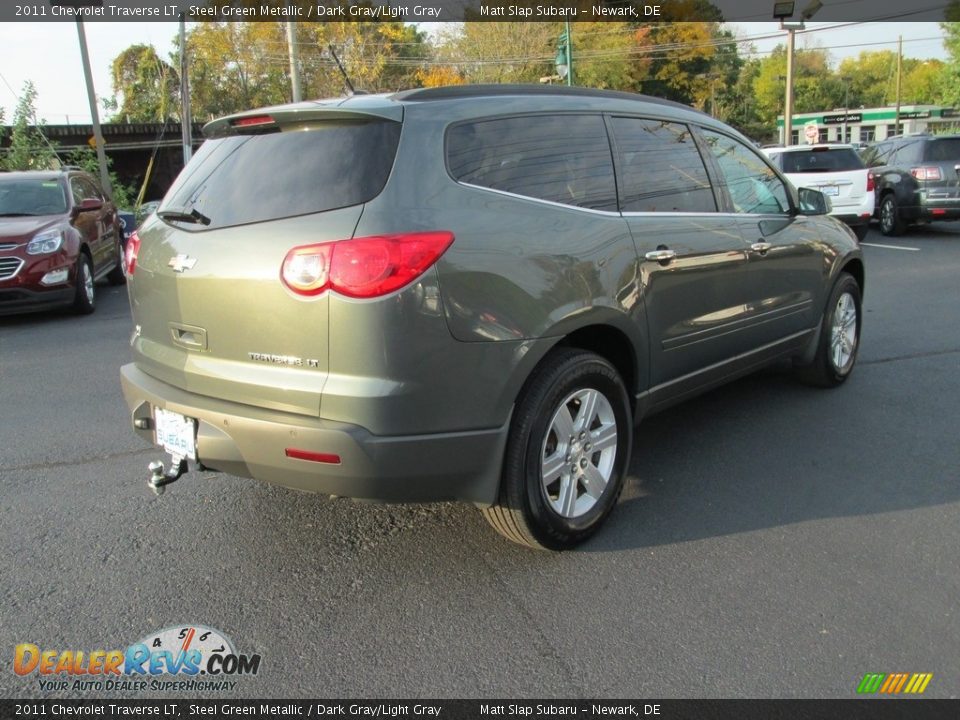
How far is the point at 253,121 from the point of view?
3.26 metres

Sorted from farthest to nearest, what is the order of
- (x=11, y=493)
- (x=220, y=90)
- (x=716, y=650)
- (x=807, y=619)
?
1. (x=220, y=90)
2. (x=11, y=493)
3. (x=807, y=619)
4. (x=716, y=650)

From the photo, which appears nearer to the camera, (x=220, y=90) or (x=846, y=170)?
(x=846, y=170)

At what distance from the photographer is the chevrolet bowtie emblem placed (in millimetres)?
3123

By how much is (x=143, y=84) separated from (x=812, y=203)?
40.0 meters

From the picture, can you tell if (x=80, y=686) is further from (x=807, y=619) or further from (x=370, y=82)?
(x=370, y=82)

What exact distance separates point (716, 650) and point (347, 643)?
1232mm

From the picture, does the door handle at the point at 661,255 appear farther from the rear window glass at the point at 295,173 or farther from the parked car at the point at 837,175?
the parked car at the point at 837,175

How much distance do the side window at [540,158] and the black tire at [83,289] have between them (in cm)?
745

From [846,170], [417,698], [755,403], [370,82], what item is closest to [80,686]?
[417,698]

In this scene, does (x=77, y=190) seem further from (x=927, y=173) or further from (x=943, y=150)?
(x=943, y=150)

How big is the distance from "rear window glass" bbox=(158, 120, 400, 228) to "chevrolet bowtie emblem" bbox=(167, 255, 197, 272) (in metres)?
0.16

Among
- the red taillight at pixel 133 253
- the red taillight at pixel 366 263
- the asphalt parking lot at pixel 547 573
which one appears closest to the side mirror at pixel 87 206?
the asphalt parking lot at pixel 547 573

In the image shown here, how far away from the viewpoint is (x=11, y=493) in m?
4.07
